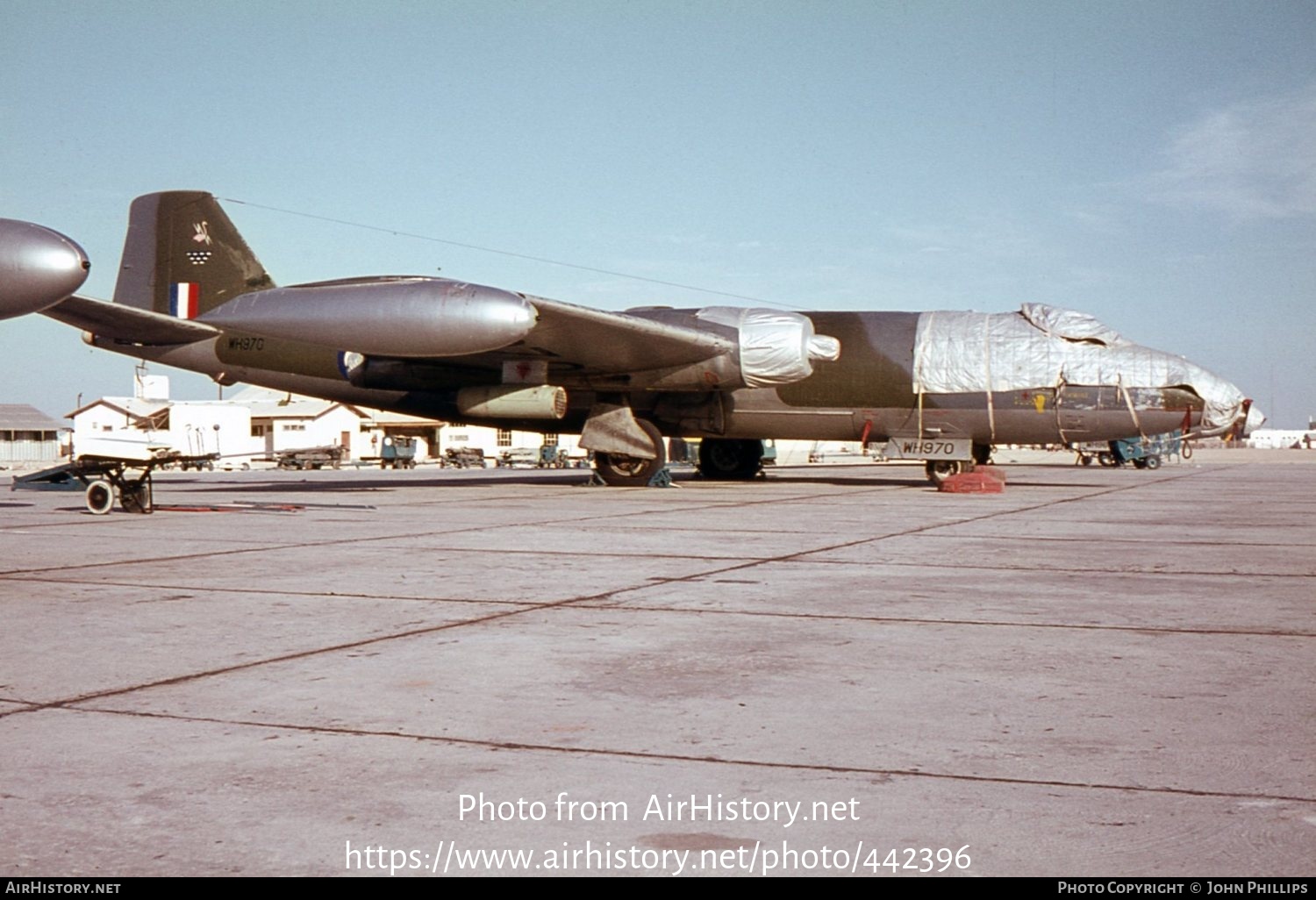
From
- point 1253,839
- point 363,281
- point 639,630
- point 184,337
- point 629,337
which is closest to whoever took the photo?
point 1253,839

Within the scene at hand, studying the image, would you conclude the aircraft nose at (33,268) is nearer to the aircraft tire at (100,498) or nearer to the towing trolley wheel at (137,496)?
the aircraft tire at (100,498)

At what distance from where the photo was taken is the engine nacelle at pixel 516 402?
2147 centimetres

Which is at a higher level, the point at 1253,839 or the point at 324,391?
the point at 324,391

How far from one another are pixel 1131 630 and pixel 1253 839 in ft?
11.7

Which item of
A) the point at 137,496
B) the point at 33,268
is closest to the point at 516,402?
the point at 137,496

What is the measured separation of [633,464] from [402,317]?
6.73 m

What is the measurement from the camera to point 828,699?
193 inches

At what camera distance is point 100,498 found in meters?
15.8

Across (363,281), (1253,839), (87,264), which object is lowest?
(1253,839)

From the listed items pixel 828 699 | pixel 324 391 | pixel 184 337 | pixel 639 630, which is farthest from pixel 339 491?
pixel 828 699

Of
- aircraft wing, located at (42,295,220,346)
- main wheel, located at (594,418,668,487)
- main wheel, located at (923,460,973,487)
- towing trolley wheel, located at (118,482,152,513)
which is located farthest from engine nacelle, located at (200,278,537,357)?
main wheel, located at (923,460,973,487)

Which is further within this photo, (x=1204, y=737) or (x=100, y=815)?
(x=1204, y=737)

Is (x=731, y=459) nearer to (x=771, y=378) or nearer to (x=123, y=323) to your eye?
(x=771, y=378)

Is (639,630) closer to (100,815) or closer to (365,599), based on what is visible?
(365,599)
